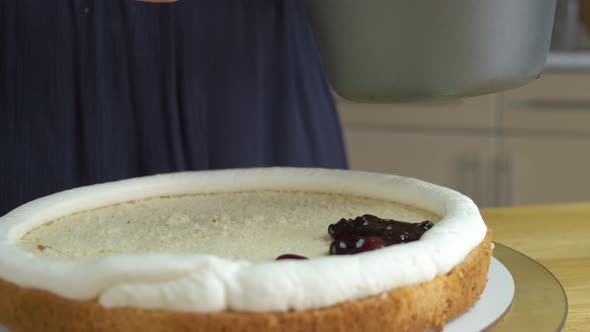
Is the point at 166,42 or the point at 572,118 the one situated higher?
the point at 166,42

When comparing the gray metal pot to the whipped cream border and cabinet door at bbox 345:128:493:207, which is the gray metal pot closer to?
the whipped cream border

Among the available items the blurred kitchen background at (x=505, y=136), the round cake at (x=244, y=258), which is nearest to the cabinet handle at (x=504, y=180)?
the blurred kitchen background at (x=505, y=136)

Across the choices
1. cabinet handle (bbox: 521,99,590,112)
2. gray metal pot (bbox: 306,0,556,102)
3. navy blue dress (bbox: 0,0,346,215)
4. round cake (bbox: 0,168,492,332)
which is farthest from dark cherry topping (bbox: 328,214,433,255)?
cabinet handle (bbox: 521,99,590,112)

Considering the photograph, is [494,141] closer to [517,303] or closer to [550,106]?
[550,106]

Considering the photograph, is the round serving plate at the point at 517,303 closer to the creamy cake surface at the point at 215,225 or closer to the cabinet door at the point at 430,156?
the creamy cake surface at the point at 215,225

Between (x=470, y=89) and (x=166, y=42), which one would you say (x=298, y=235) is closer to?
(x=470, y=89)

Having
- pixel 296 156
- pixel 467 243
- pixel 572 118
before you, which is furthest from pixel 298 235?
pixel 572 118
